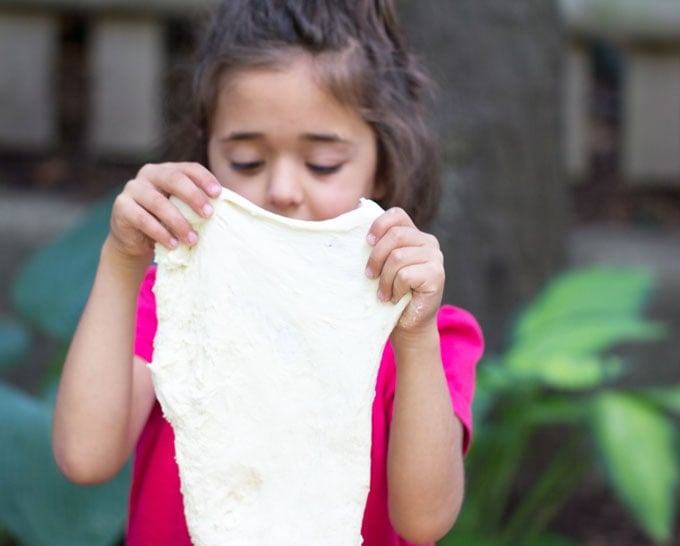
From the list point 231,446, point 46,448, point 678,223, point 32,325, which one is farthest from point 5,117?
point 231,446

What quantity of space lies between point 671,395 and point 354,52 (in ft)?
5.10

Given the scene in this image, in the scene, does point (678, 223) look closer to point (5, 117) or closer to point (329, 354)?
point (5, 117)

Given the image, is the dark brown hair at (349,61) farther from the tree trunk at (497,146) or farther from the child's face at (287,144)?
the tree trunk at (497,146)

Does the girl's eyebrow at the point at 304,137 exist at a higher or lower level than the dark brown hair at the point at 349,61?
lower

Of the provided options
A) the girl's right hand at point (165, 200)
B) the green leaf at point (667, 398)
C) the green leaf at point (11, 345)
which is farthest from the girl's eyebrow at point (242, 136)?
the green leaf at point (667, 398)

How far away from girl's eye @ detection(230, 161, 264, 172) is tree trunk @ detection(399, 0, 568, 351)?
165 cm

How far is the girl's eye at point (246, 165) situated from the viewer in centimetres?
175

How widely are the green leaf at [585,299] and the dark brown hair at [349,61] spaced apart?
111cm

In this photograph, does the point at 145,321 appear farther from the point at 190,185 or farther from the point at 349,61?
the point at 349,61

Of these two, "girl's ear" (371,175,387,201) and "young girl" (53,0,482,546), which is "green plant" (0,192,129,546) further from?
"girl's ear" (371,175,387,201)

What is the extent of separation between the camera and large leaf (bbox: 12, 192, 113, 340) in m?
2.97

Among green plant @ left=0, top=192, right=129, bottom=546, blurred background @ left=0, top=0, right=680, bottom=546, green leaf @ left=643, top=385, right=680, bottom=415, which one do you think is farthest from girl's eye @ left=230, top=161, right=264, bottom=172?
green leaf @ left=643, top=385, right=680, bottom=415

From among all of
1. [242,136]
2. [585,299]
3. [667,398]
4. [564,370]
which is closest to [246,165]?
[242,136]

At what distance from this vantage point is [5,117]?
165 inches
